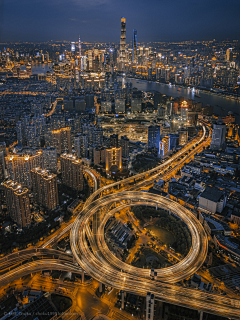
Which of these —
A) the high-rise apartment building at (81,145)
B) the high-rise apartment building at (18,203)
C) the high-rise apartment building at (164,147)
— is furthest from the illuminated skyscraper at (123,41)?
the high-rise apartment building at (18,203)

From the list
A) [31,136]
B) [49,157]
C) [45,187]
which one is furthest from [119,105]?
[45,187]

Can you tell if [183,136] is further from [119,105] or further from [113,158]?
[119,105]

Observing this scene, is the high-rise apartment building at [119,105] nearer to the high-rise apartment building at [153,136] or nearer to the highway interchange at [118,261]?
the high-rise apartment building at [153,136]

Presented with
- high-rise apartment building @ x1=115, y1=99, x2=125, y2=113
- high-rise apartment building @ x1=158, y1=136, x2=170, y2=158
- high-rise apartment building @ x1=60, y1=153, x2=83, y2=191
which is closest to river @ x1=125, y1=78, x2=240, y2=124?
high-rise apartment building @ x1=115, y1=99, x2=125, y2=113

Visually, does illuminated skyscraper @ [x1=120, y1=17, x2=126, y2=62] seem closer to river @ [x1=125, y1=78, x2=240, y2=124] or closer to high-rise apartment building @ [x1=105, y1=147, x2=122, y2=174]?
river @ [x1=125, y1=78, x2=240, y2=124]

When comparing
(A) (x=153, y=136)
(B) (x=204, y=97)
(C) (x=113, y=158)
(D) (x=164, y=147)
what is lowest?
(C) (x=113, y=158)

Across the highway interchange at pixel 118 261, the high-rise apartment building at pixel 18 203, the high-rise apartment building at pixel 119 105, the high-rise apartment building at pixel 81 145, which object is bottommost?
the highway interchange at pixel 118 261
